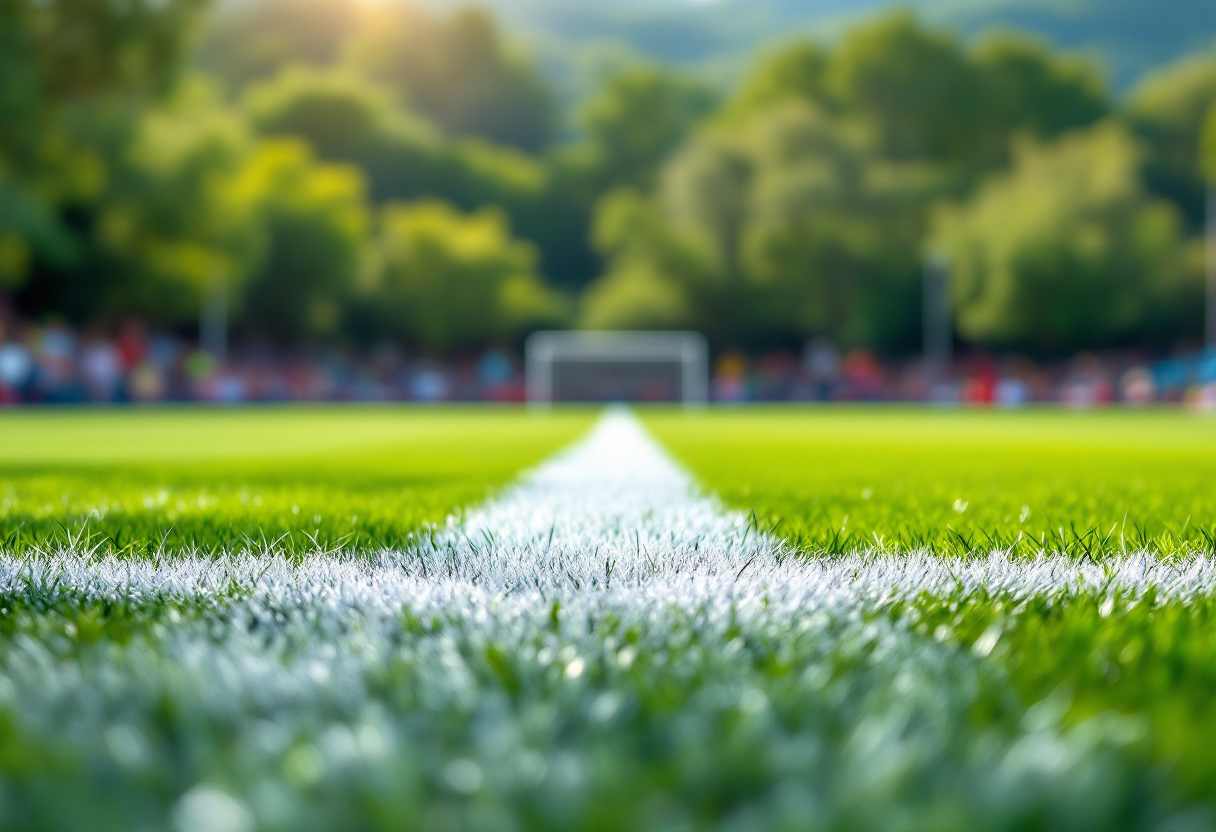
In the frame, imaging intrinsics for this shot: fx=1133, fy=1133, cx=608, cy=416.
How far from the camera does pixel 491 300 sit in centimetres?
4691

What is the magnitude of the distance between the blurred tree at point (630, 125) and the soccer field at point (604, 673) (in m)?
64.7

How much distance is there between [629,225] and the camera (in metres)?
49.5

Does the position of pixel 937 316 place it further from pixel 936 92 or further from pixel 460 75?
pixel 460 75

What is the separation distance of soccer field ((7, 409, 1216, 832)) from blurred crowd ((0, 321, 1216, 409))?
2734 cm

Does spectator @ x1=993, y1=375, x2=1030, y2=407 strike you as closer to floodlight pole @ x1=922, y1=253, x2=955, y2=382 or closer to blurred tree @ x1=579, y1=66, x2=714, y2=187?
floodlight pole @ x1=922, y1=253, x2=955, y2=382

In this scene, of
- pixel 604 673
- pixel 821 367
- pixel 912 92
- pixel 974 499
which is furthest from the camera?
pixel 912 92

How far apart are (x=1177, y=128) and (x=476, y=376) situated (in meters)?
36.5

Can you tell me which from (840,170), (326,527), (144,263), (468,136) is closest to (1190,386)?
(840,170)

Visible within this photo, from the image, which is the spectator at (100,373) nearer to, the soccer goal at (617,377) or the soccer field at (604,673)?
the soccer goal at (617,377)

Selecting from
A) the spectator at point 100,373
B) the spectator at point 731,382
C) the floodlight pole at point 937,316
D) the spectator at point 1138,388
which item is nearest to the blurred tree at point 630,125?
the spectator at point 731,382

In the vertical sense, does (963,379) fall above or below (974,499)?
below

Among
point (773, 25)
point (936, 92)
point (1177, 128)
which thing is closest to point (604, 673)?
point (936, 92)

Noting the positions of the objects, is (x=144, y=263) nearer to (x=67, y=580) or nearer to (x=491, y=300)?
(x=491, y=300)

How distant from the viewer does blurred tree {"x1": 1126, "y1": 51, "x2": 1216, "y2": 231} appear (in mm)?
52469
